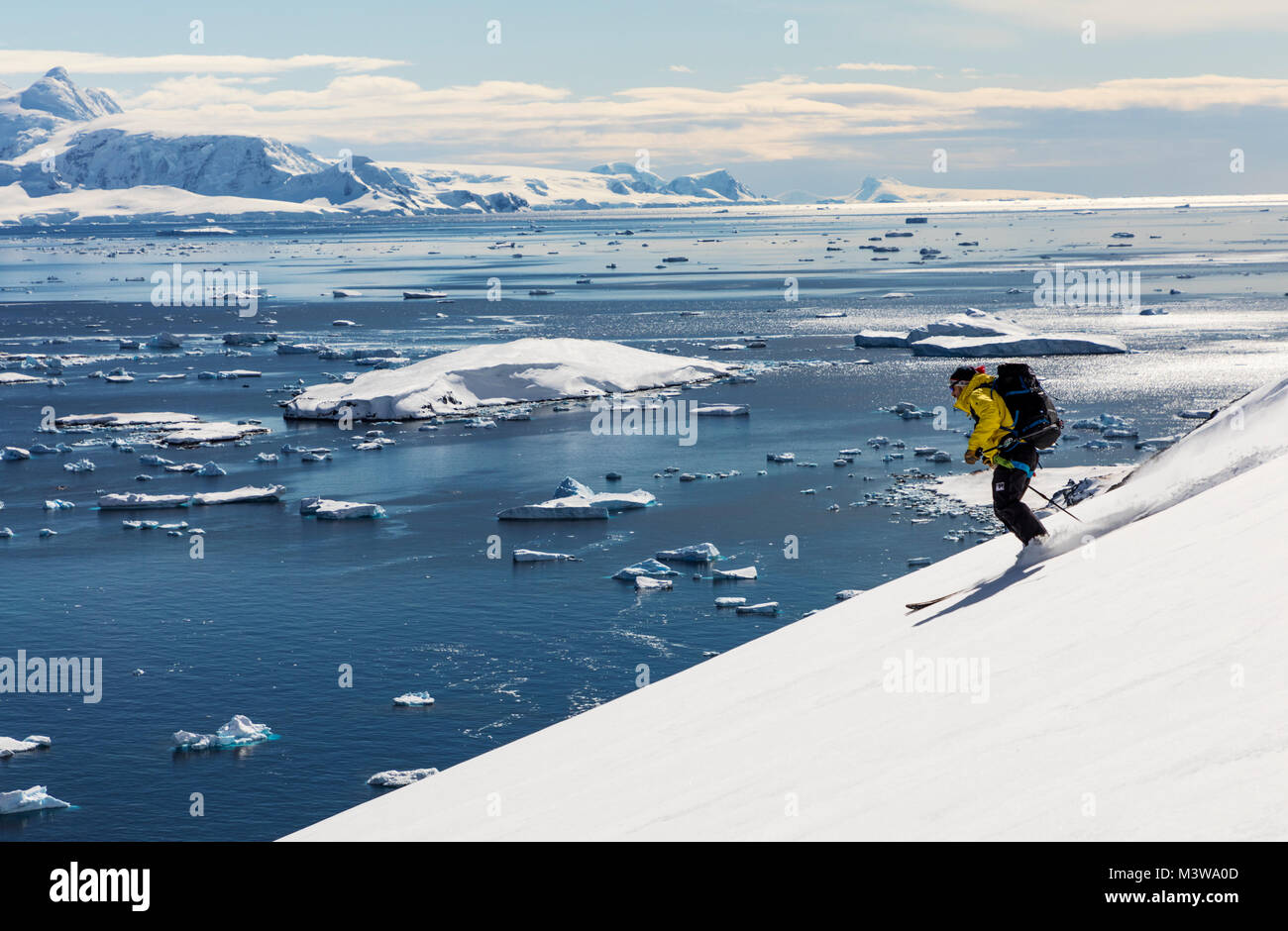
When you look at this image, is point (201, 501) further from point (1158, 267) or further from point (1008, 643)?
point (1158, 267)

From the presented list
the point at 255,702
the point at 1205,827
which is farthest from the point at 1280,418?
the point at 255,702

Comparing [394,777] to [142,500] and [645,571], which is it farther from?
[142,500]

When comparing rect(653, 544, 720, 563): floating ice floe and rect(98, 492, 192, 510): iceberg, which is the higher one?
rect(98, 492, 192, 510): iceberg

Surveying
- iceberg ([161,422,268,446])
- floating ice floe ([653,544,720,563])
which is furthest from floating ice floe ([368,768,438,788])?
iceberg ([161,422,268,446])

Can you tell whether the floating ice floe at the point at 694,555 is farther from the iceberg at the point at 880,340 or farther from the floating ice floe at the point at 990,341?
the iceberg at the point at 880,340

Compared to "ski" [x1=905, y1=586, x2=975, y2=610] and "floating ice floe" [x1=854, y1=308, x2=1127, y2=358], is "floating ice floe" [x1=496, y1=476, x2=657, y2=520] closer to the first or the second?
"ski" [x1=905, y1=586, x2=975, y2=610]

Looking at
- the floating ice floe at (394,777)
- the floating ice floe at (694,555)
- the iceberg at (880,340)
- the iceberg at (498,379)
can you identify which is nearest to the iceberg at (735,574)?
the floating ice floe at (694,555)
